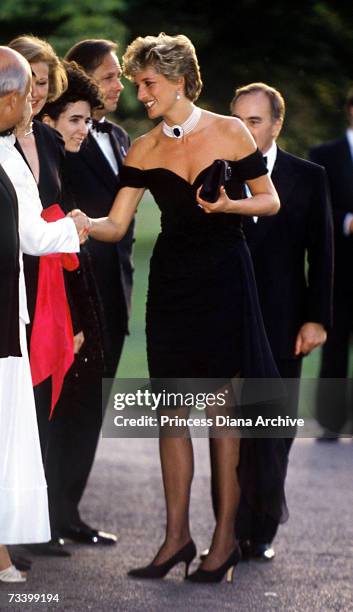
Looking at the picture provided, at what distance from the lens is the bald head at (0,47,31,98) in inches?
170

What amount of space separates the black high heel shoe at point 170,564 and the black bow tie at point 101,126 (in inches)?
66.7

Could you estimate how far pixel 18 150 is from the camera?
181 inches

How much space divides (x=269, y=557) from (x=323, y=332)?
0.89 metres

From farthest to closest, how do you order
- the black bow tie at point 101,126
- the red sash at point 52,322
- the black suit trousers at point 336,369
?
1. the black suit trousers at point 336,369
2. the black bow tie at point 101,126
3. the red sash at point 52,322

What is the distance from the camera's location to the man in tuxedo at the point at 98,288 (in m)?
5.57

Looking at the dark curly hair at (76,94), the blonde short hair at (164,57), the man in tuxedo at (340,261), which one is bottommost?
the man in tuxedo at (340,261)

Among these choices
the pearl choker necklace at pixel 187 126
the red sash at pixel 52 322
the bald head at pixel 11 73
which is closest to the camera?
the bald head at pixel 11 73

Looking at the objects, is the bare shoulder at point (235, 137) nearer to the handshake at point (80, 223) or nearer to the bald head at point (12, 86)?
the handshake at point (80, 223)

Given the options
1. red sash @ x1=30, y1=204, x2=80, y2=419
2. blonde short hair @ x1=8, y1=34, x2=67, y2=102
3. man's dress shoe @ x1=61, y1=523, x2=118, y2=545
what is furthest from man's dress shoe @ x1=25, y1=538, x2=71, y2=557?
blonde short hair @ x1=8, y1=34, x2=67, y2=102

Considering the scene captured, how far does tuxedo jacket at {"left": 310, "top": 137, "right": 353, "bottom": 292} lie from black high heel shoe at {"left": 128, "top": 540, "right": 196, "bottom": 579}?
3144mm

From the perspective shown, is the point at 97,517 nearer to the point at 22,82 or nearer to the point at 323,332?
the point at 323,332

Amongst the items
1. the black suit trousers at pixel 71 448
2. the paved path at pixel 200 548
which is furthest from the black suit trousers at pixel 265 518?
the black suit trousers at pixel 71 448

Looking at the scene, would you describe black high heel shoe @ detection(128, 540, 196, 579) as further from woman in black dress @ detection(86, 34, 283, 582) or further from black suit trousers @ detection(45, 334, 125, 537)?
black suit trousers @ detection(45, 334, 125, 537)

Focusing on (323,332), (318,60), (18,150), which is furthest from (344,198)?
(318,60)
